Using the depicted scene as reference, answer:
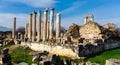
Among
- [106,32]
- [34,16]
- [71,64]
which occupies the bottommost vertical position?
[71,64]

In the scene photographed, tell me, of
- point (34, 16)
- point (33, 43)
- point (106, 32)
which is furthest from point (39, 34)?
point (106, 32)

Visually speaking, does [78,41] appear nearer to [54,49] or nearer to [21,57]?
[54,49]

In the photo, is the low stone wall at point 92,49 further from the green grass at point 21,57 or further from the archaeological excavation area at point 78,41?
the green grass at point 21,57

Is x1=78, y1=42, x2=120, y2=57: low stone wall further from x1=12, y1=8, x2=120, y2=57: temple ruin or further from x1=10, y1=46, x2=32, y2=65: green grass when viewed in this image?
x1=10, y1=46, x2=32, y2=65: green grass

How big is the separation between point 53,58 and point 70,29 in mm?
29613

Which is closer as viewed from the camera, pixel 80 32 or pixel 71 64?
pixel 71 64

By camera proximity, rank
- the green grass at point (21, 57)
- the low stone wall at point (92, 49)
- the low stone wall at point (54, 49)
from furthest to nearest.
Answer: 1. the low stone wall at point (54, 49)
2. the low stone wall at point (92, 49)
3. the green grass at point (21, 57)

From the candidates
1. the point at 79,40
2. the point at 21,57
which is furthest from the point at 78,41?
the point at 21,57

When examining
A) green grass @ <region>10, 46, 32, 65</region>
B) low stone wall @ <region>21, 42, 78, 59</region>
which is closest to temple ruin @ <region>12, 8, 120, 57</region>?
low stone wall @ <region>21, 42, 78, 59</region>

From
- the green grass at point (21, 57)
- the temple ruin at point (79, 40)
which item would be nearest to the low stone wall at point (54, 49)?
the temple ruin at point (79, 40)

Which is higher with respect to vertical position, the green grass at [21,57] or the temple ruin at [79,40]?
the temple ruin at [79,40]

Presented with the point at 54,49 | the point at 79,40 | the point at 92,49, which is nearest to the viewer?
the point at 92,49

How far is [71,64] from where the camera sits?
3419cm

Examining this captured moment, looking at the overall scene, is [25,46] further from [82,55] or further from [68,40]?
[82,55]
